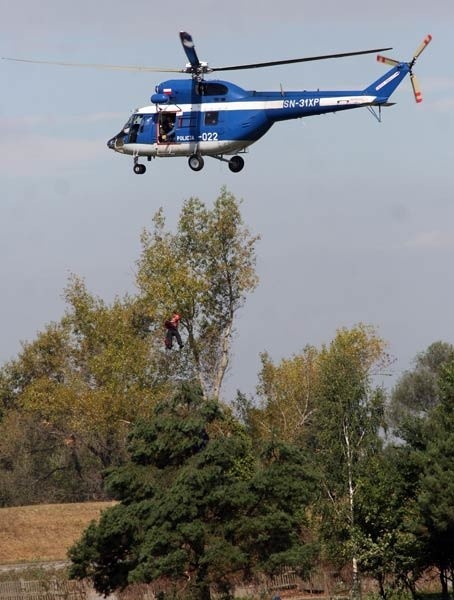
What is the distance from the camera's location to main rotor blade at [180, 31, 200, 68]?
39.3 metres

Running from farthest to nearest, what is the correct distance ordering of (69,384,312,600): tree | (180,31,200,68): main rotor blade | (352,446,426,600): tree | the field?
the field → (352,446,426,600): tree → (180,31,200,68): main rotor blade → (69,384,312,600): tree

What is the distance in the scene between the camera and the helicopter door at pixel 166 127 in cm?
4250

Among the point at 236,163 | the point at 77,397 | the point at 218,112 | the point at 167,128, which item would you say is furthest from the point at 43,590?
the point at 77,397

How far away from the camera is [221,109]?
1655 inches

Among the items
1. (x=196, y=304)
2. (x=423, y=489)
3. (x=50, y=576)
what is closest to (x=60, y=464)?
(x=196, y=304)

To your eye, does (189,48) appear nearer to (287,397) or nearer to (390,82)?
(390,82)

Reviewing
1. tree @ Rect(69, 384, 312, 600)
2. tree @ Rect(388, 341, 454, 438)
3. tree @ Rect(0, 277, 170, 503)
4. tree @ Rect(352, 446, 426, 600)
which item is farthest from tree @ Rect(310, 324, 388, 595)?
tree @ Rect(388, 341, 454, 438)

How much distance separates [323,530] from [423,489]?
6.20m

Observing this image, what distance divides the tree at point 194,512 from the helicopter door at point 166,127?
29.9ft

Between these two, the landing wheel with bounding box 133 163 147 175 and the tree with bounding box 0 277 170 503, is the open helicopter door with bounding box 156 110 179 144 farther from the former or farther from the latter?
the tree with bounding box 0 277 170 503

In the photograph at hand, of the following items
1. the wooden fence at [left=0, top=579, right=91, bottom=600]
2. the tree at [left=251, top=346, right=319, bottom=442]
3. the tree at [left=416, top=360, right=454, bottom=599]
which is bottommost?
the wooden fence at [left=0, top=579, right=91, bottom=600]

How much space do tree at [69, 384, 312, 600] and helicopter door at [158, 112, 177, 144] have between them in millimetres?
9106

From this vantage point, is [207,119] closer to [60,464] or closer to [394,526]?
[394,526]

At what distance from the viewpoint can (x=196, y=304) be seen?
71562 mm
